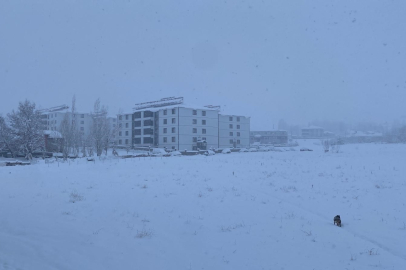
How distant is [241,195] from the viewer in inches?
445

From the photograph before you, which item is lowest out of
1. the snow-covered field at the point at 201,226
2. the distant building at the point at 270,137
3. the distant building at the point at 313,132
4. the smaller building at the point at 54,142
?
the snow-covered field at the point at 201,226

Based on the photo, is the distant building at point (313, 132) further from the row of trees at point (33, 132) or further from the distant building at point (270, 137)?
the row of trees at point (33, 132)

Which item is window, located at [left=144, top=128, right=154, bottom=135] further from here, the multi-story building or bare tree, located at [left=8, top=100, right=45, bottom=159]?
bare tree, located at [left=8, top=100, right=45, bottom=159]

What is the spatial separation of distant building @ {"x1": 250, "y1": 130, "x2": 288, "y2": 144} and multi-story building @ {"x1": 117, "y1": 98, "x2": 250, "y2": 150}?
39158 mm

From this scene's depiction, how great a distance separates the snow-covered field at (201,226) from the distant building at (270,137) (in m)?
103

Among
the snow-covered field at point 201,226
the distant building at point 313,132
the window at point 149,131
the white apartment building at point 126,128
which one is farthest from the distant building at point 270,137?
the snow-covered field at point 201,226

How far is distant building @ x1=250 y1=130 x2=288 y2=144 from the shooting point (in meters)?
114

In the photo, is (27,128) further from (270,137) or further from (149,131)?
(270,137)

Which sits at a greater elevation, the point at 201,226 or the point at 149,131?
the point at 149,131

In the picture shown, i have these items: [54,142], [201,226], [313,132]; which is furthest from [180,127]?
[313,132]

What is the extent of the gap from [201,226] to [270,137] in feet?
371

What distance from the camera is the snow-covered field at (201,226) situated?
5.65 meters

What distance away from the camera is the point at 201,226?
25.3ft

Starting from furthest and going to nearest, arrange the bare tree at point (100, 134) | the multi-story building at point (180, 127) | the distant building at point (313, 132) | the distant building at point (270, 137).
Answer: the distant building at point (313, 132) → the distant building at point (270, 137) → the multi-story building at point (180, 127) → the bare tree at point (100, 134)
